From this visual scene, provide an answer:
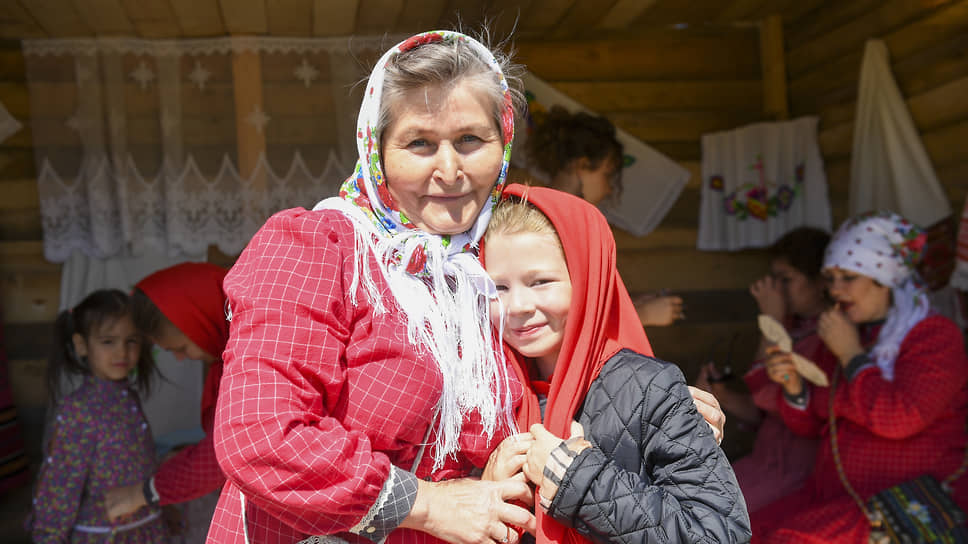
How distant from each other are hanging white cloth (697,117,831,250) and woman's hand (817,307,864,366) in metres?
1.74

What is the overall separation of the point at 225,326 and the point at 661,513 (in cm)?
192

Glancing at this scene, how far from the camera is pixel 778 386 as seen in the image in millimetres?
3965

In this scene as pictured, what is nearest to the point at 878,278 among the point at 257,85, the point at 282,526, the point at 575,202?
the point at 575,202

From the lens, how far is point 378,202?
169cm

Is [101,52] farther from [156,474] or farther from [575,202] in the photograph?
[575,202]

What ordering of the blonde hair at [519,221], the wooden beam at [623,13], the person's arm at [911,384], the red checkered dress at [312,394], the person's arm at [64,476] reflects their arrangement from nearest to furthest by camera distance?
the red checkered dress at [312,394] < the blonde hair at [519,221] < the person's arm at [64,476] < the person's arm at [911,384] < the wooden beam at [623,13]

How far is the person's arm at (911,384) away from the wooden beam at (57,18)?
4257 millimetres

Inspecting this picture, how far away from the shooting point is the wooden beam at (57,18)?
3910 millimetres

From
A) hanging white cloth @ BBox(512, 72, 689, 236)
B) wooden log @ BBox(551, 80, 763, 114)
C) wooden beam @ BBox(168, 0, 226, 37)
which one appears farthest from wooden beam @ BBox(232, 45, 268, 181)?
hanging white cloth @ BBox(512, 72, 689, 236)

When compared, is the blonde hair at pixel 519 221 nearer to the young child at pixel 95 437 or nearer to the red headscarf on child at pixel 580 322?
the red headscarf on child at pixel 580 322

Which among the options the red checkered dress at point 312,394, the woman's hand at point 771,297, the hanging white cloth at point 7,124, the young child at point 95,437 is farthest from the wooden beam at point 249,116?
the red checkered dress at point 312,394

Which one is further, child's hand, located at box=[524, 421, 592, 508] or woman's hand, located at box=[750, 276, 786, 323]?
woman's hand, located at box=[750, 276, 786, 323]

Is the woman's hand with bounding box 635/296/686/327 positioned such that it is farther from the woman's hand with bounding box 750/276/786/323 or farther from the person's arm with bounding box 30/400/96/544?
the person's arm with bounding box 30/400/96/544

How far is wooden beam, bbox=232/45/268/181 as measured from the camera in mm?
4570
